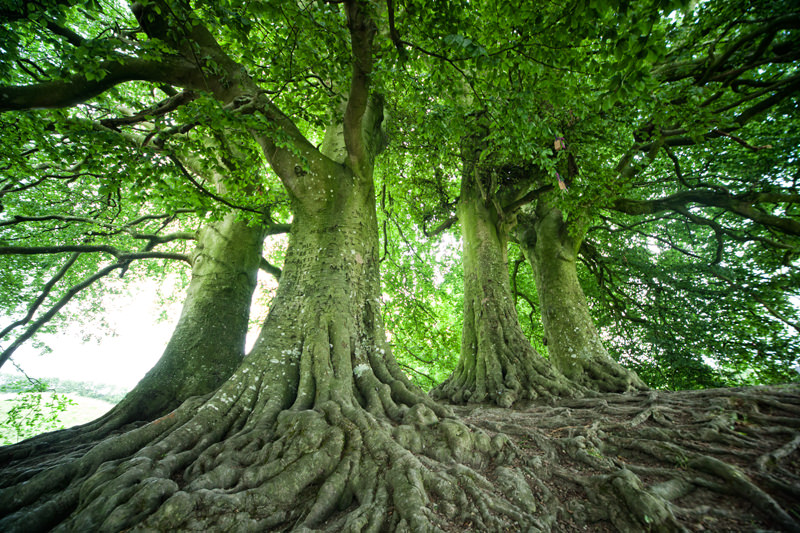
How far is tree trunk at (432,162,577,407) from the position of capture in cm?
532

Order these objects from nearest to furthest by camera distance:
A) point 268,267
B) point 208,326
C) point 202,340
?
point 202,340 → point 208,326 → point 268,267

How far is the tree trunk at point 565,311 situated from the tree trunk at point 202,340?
672 cm

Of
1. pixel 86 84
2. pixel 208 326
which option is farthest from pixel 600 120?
pixel 208 326

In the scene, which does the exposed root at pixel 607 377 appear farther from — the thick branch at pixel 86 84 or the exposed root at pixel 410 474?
the thick branch at pixel 86 84

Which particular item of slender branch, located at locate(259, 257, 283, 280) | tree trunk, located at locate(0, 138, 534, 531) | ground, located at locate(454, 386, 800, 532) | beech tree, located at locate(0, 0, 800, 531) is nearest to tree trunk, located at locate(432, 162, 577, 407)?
beech tree, located at locate(0, 0, 800, 531)

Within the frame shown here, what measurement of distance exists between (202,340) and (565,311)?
748 cm

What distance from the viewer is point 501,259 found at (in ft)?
23.5

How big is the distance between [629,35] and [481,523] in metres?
3.72

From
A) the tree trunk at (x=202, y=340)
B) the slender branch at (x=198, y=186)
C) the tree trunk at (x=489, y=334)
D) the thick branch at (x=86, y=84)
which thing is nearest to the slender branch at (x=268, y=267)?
the tree trunk at (x=202, y=340)

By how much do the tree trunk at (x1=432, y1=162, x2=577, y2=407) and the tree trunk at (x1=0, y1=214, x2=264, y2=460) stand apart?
14.1 ft

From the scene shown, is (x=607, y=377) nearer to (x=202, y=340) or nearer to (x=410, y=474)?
(x=410, y=474)

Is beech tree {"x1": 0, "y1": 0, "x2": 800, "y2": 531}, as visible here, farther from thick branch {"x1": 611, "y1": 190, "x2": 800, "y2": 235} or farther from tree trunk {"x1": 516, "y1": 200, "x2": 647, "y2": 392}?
tree trunk {"x1": 516, "y1": 200, "x2": 647, "y2": 392}

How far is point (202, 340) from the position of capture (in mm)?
4996

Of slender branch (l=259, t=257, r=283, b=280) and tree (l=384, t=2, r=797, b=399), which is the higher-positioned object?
tree (l=384, t=2, r=797, b=399)
